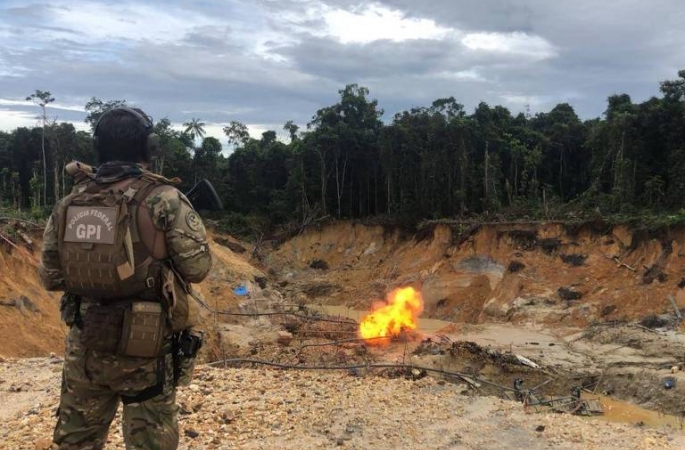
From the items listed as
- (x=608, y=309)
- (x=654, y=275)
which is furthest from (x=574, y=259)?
(x=608, y=309)

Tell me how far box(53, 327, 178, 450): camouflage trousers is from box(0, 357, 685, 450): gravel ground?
5.29 ft

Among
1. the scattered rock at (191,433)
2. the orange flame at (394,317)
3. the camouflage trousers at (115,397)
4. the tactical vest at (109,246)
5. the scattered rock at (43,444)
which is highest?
the tactical vest at (109,246)

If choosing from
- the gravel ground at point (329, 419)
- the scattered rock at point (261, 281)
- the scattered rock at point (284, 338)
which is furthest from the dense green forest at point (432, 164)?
the gravel ground at point (329, 419)

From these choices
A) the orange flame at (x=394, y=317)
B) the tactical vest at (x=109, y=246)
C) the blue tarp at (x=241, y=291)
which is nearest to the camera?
the tactical vest at (x=109, y=246)

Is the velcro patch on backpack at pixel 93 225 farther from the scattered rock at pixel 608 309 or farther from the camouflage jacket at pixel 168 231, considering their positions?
the scattered rock at pixel 608 309

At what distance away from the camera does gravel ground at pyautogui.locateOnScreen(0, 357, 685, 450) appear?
491 cm

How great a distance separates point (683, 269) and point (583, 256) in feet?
12.5

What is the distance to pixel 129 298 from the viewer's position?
2.88 metres

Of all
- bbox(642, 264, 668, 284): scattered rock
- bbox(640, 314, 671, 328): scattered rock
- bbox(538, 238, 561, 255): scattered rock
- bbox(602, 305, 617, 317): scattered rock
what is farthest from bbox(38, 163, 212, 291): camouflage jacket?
bbox(538, 238, 561, 255): scattered rock

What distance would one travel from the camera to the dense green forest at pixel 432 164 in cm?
2456

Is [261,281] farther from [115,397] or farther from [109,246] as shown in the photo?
[109,246]

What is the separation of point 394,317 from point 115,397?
1694 centimetres

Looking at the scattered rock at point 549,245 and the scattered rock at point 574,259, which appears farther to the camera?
the scattered rock at point 549,245

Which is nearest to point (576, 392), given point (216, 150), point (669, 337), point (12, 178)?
point (669, 337)
